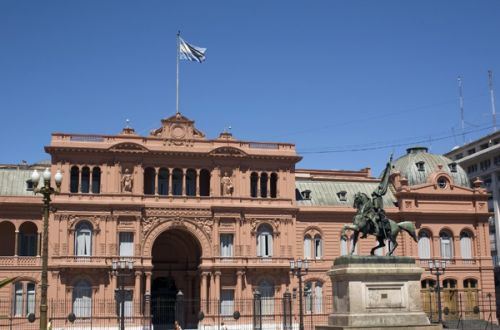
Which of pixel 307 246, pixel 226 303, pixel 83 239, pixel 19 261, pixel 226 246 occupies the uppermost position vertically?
pixel 83 239

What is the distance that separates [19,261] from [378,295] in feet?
135

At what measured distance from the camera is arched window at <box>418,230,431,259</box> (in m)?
72.4

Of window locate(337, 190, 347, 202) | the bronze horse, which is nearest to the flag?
window locate(337, 190, 347, 202)

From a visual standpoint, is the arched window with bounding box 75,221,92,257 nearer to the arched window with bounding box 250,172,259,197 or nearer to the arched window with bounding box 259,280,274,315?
the arched window with bounding box 250,172,259,197

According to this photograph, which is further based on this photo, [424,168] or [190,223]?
[424,168]

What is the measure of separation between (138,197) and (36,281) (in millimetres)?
11412

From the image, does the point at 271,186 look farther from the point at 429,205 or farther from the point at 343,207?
the point at 429,205

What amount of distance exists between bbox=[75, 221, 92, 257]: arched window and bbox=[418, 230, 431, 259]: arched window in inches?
1281

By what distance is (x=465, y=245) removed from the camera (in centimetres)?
7425

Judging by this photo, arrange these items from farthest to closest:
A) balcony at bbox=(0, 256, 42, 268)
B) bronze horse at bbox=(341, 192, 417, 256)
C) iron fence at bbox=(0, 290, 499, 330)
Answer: balcony at bbox=(0, 256, 42, 268) → iron fence at bbox=(0, 290, 499, 330) → bronze horse at bbox=(341, 192, 417, 256)

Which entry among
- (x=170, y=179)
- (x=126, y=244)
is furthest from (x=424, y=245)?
(x=126, y=244)

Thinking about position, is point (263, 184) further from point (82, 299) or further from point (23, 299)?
point (23, 299)

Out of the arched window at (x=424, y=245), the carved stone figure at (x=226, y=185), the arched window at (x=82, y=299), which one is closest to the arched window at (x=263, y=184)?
the carved stone figure at (x=226, y=185)

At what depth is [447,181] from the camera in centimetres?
7500
